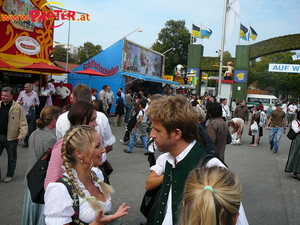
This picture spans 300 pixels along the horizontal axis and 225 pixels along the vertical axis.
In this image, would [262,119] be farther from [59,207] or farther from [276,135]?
[59,207]

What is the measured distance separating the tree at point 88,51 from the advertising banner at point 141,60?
1129 inches

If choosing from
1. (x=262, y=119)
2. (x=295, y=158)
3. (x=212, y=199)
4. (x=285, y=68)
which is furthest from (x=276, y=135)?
(x=285, y=68)

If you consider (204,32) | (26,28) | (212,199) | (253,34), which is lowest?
(212,199)

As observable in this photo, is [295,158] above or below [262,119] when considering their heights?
below

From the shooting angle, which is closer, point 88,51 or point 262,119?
point 262,119

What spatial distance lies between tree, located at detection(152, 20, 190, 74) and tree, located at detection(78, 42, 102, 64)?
11.5 meters

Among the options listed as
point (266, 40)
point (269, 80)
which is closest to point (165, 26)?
point (269, 80)

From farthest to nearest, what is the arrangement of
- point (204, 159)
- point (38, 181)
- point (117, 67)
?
point (117, 67), point (38, 181), point (204, 159)

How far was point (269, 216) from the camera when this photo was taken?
15.3 feet

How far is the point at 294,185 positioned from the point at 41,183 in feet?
19.7

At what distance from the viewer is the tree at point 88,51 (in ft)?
173

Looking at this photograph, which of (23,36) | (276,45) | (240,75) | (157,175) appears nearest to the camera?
(157,175)

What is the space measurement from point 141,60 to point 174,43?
3427 centimetres

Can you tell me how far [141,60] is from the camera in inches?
893
